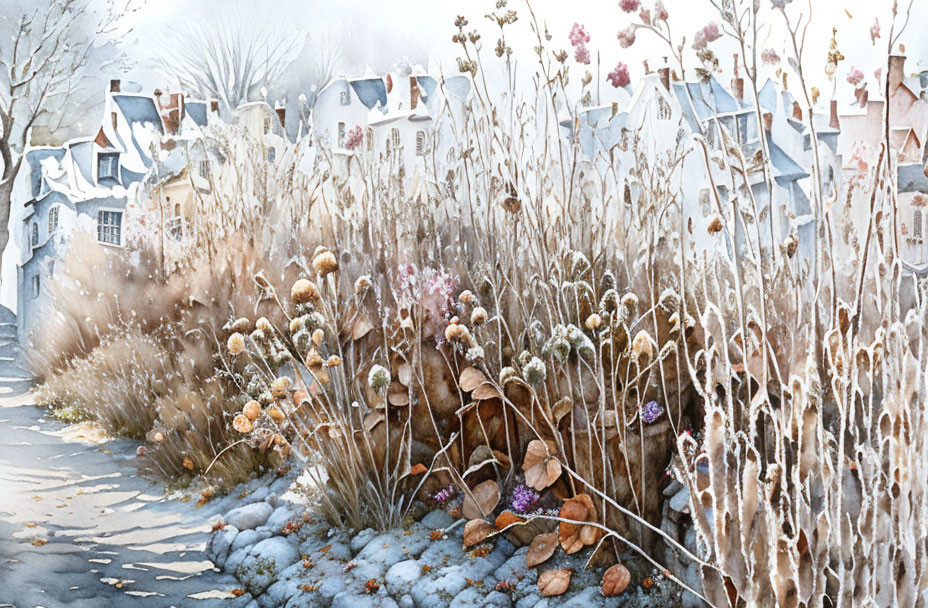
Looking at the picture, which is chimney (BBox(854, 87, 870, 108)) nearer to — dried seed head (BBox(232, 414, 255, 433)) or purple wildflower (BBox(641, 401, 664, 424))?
purple wildflower (BBox(641, 401, 664, 424))

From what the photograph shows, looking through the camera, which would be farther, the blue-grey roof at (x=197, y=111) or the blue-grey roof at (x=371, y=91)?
the blue-grey roof at (x=197, y=111)

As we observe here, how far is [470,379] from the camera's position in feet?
7.20

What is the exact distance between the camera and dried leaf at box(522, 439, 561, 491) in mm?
2055

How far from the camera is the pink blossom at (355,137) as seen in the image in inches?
91.9

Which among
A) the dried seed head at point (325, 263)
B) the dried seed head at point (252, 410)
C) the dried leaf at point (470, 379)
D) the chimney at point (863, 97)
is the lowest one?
the dried seed head at point (252, 410)

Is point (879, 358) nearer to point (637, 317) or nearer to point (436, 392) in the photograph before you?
point (637, 317)

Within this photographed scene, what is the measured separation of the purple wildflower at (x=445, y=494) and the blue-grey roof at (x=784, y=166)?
1.26m

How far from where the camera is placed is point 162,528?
242cm

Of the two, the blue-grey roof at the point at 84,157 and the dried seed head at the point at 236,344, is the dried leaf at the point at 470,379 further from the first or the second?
the blue-grey roof at the point at 84,157

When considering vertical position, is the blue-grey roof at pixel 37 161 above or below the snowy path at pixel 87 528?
above

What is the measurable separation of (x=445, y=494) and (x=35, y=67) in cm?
198

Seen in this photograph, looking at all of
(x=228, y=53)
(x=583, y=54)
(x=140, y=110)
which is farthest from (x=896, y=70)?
(x=140, y=110)

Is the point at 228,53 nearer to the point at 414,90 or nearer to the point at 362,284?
the point at 414,90

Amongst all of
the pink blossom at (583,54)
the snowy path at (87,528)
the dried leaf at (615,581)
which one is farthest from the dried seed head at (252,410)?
the pink blossom at (583,54)
